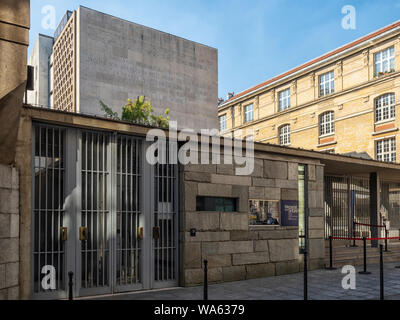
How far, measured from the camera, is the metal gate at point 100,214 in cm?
891

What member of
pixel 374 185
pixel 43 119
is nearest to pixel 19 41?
pixel 43 119

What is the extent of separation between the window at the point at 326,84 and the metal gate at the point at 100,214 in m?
30.4

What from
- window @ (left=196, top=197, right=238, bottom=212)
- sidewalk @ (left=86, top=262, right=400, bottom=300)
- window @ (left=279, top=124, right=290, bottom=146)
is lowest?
sidewalk @ (left=86, top=262, right=400, bottom=300)

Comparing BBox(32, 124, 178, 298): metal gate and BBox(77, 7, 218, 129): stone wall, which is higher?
BBox(77, 7, 218, 129): stone wall

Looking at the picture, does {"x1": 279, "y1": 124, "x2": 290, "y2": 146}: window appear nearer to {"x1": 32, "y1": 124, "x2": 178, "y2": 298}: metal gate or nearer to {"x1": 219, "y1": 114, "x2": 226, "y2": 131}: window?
{"x1": 219, "y1": 114, "x2": 226, "y2": 131}: window

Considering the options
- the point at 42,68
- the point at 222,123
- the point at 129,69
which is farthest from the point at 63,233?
the point at 42,68

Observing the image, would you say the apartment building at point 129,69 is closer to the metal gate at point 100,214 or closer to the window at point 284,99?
the window at point 284,99

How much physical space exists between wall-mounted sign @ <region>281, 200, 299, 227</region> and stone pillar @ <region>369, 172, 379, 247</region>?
6.30m

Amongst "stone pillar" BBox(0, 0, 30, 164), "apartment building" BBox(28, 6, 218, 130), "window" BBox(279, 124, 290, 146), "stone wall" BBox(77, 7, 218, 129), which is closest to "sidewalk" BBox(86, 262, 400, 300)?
"stone pillar" BBox(0, 0, 30, 164)

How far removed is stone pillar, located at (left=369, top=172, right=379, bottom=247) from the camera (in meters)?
17.7

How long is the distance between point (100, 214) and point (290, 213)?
19.9ft

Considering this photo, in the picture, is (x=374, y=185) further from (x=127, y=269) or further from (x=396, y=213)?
(x=127, y=269)

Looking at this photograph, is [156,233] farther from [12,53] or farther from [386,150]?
[386,150]

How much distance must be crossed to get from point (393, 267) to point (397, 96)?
20927mm
